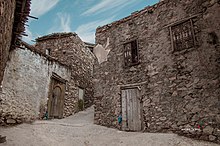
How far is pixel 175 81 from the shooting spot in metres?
5.48

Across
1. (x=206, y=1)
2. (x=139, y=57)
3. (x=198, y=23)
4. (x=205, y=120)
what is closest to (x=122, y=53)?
(x=139, y=57)

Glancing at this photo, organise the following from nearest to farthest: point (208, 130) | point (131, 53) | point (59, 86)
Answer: point (208, 130)
point (131, 53)
point (59, 86)

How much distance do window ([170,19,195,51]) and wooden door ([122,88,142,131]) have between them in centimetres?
232

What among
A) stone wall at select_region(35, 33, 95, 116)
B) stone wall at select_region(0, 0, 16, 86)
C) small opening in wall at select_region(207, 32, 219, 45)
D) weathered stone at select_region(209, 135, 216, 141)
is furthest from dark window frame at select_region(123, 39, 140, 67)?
stone wall at select_region(0, 0, 16, 86)

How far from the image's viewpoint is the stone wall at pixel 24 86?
5691 millimetres

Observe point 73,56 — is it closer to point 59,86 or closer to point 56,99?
point 59,86

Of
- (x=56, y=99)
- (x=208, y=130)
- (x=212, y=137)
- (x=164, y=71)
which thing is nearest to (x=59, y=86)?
(x=56, y=99)

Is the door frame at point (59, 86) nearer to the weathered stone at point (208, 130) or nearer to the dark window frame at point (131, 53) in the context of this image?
the dark window frame at point (131, 53)

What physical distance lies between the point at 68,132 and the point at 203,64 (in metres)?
5.20

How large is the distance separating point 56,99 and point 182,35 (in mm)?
6950

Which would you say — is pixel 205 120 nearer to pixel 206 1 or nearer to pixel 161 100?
pixel 161 100

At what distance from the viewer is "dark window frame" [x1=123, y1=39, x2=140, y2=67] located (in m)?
6.80

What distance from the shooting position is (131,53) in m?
7.00

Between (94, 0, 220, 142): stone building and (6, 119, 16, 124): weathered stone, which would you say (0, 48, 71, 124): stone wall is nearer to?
(6, 119, 16, 124): weathered stone
